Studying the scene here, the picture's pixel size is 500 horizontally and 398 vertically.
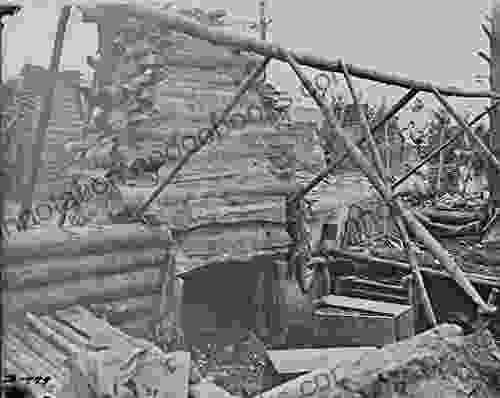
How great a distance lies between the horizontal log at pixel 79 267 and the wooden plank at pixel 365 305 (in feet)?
9.25

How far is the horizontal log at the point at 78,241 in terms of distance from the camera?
167 inches

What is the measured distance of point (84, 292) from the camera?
469 cm

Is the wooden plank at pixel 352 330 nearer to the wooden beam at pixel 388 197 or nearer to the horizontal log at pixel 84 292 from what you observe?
the horizontal log at pixel 84 292

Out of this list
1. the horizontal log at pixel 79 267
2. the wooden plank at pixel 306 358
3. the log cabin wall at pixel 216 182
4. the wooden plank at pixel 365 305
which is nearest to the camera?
the horizontal log at pixel 79 267

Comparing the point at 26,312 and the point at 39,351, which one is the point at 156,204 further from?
the point at 39,351

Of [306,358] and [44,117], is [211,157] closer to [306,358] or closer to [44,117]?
[306,358]

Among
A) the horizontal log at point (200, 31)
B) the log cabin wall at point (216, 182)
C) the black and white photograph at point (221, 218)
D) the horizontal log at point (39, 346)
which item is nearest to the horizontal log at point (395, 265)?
the black and white photograph at point (221, 218)

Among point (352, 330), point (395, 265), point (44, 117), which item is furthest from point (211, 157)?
point (395, 265)

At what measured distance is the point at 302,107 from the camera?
8750 millimetres

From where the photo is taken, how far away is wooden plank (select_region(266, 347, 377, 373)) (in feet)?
16.9

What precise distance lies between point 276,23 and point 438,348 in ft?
12.6

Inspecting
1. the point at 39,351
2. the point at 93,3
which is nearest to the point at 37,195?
the point at 39,351

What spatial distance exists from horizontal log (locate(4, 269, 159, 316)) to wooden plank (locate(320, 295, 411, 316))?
2.84 metres

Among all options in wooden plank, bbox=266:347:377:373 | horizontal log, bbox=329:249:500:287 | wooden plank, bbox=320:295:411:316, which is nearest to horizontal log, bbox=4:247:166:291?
wooden plank, bbox=266:347:377:373
